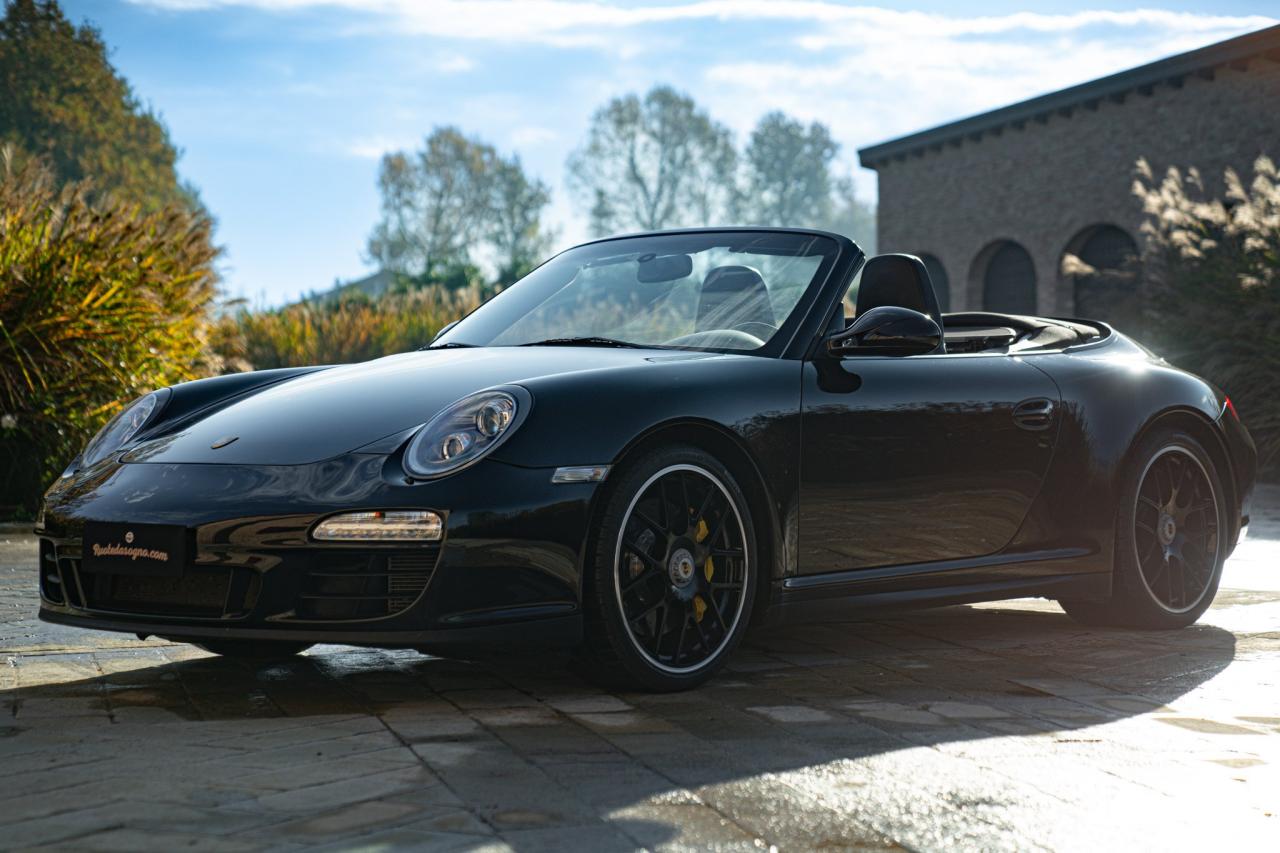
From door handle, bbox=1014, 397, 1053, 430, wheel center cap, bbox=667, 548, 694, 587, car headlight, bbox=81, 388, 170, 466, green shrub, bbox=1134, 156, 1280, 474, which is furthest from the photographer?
green shrub, bbox=1134, 156, 1280, 474

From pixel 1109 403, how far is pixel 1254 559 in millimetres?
3331

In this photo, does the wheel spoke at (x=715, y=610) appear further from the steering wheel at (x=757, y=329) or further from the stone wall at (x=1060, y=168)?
the stone wall at (x=1060, y=168)

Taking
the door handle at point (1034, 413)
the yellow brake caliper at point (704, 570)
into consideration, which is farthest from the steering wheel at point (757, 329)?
the door handle at point (1034, 413)

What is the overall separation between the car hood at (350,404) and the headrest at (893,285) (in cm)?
90

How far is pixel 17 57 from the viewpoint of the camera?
5631 centimetres

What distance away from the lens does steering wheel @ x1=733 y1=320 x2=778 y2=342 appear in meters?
4.82

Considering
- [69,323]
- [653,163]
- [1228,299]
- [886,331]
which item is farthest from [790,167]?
[886,331]

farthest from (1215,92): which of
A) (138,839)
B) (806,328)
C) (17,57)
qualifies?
(17,57)

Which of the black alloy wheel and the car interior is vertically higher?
the car interior

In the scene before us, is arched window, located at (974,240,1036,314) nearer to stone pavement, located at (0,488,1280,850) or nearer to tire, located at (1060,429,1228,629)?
tire, located at (1060,429,1228,629)

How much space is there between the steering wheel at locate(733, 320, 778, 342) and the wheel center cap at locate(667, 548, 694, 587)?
0.87 metres

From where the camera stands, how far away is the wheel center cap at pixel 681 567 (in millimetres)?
4223

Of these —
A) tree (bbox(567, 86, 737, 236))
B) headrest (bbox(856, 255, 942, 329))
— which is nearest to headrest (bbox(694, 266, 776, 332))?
headrest (bbox(856, 255, 942, 329))

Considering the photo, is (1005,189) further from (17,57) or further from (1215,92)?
(17,57)
